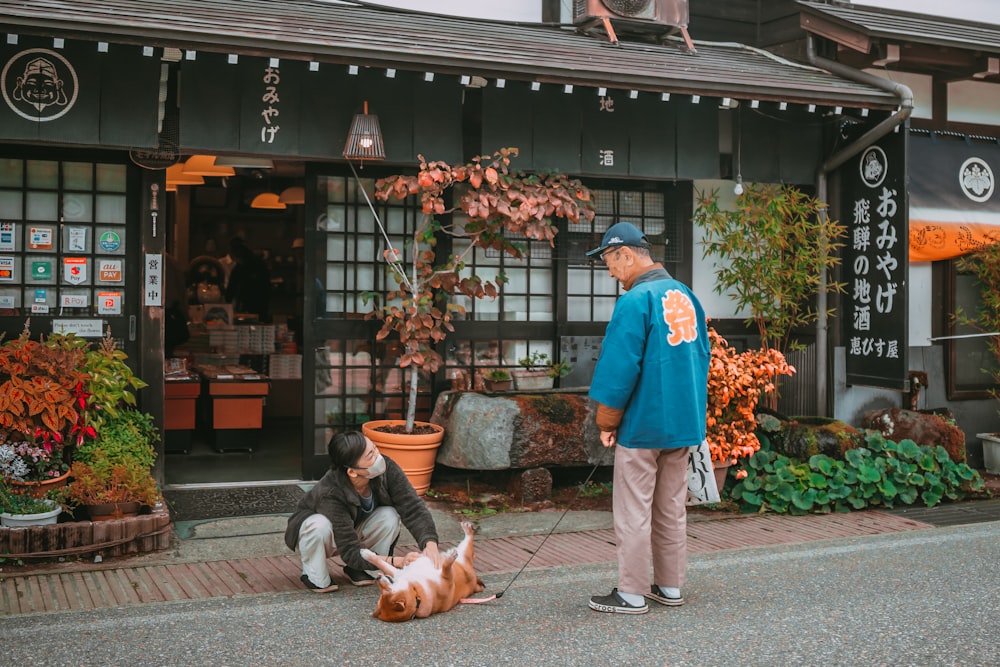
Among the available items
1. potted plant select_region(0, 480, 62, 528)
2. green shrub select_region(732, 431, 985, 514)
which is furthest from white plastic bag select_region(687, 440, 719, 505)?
potted plant select_region(0, 480, 62, 528)

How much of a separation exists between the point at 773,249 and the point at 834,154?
134cm

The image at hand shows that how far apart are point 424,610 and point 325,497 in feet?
3.12

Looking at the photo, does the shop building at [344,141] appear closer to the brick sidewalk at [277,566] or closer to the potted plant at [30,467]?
the potted plant at [30,467]

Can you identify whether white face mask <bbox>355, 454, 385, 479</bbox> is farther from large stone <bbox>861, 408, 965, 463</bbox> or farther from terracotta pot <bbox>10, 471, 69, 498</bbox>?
large stone <bbox>861, 408, 965, 463</bbox>

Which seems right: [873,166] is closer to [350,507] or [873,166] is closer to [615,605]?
[615,605]

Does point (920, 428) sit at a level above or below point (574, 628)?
above

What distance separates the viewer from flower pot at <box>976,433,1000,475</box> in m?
11.1

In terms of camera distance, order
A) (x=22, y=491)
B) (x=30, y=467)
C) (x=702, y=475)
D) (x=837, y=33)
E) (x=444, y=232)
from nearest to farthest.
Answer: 1. (x=22, y=491)
2. (x=30, y=467)
3. (x=702, y=475)
4. (x=444, y=232)
5. (x=837, y=33)

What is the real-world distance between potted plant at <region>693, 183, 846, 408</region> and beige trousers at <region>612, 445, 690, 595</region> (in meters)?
4.52

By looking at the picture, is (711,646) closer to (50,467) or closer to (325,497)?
(325,497)

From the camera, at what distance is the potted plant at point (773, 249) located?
9914 mm

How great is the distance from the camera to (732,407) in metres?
Result: 9.06

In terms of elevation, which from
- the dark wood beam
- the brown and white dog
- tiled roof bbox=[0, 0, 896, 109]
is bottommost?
the brown and white dog

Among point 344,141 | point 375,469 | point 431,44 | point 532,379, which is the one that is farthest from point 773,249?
point 375,469
